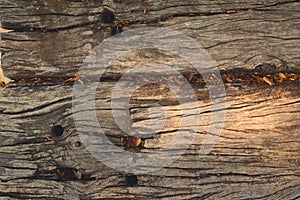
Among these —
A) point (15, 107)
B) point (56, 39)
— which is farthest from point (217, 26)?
point (15, 107)

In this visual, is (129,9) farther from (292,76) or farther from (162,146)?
(292,76)

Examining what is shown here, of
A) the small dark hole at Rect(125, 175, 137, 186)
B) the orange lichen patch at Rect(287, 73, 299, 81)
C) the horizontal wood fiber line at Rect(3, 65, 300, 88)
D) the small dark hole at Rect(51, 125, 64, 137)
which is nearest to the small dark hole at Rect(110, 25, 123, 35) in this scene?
the horizontal wood fiber line at Rect(3, 65, 300, 88)

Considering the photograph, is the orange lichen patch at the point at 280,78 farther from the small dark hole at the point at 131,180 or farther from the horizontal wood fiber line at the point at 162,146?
the small dark hole at the point at 131,180

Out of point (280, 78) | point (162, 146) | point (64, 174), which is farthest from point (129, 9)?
point (64, 174)

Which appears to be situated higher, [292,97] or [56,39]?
[56,39]

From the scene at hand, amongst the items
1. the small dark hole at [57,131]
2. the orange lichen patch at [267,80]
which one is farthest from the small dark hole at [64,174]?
the orange lichen patch at [267,80]

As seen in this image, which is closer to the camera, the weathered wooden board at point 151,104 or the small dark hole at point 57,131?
the weathered wooden board at point 151,104

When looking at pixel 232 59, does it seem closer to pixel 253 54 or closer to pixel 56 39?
pixel 253 54

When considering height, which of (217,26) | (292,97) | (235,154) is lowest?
(235,154)
